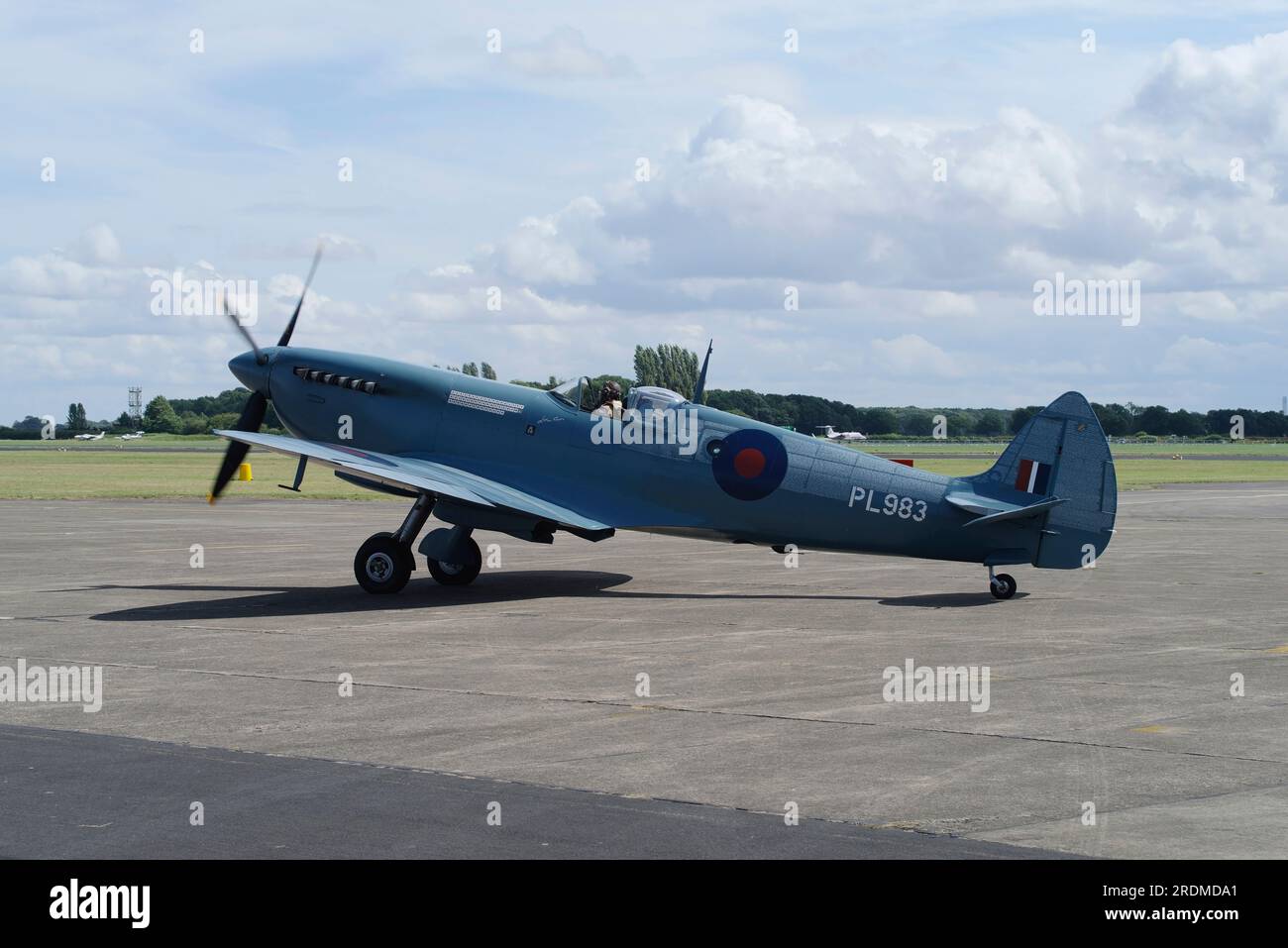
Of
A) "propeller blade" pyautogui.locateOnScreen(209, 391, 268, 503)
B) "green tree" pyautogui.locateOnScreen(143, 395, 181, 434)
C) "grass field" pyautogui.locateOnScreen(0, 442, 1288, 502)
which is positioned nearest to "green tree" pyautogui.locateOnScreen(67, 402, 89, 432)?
"green tree" pyautogui.locateOnScreen(143, 395, 181, 434)

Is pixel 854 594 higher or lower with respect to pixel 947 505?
lower

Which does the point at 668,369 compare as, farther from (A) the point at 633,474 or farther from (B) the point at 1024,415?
(B) the point at 1024,415

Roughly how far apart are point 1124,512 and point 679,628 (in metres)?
25.3

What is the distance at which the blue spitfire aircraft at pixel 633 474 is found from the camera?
54.6 feet

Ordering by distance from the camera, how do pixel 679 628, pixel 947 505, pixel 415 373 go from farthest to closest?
pixel 415 373 → pixel 947 505 → pixel 679 628

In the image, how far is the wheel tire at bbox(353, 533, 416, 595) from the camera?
56.6ft

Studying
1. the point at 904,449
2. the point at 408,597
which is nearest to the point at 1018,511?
the point at 408,597

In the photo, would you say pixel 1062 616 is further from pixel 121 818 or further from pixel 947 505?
pixel 121 818

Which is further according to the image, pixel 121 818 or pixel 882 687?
pixel 882 687

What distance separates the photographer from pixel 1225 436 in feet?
623

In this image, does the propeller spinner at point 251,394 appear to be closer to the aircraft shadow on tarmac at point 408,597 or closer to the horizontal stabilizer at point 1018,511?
the aircraft shadow on tarmac at point 408,597

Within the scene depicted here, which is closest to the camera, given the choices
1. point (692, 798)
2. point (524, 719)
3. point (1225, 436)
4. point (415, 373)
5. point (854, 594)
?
point (692, 798)
